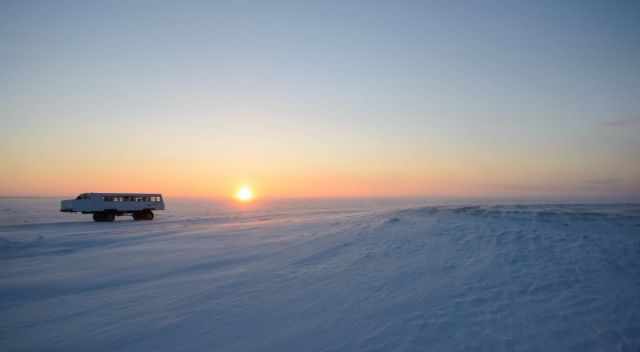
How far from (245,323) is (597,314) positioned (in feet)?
21.9

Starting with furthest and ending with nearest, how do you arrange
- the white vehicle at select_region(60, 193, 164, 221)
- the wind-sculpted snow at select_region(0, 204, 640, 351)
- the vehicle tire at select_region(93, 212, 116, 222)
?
the vehicle tire at select_region(93, 212, 116, 222), the white vehicle at select_region(60, 193, 164, 221), the wind-sculpted snow at select_region(0, 204, 640, 351)

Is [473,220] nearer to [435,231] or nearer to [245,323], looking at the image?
[435,231]

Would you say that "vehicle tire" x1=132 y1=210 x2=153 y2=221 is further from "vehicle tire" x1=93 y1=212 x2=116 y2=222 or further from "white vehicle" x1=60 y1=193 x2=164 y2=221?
"vehicle tire" x1=93 y1=212 x2=116 y2=222

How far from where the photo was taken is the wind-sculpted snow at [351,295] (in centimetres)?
527

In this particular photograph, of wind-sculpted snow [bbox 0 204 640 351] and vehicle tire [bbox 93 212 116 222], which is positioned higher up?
vehicle tire [bbox 93 212 116 222]

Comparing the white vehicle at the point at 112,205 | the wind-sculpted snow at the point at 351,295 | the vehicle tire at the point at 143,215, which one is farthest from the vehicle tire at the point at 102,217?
the wind-sculpted snow at the point at 351,295

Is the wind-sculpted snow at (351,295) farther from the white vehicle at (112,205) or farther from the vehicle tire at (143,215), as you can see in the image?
the vehicle tire at (143,215)

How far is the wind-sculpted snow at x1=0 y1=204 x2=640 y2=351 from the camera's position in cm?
527

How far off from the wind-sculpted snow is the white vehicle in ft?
68.2

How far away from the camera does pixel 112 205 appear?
31.8 metres

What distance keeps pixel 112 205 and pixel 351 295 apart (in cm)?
3334

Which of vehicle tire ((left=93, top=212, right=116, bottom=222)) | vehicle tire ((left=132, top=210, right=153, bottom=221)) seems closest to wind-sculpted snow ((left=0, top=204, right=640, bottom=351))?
vehicle tire ((left=93, top=212, right=116, bottom=222))

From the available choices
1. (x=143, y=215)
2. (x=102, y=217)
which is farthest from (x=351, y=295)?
(x=143, y=215)

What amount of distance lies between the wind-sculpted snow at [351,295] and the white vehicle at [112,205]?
20.8 metres
